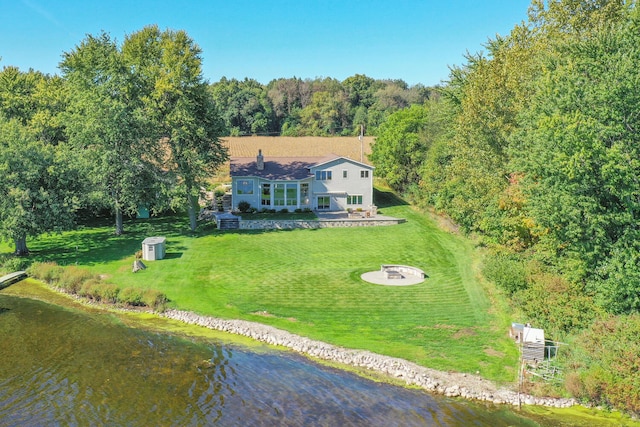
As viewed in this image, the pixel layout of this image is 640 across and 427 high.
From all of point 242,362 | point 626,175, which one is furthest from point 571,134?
point 242,362

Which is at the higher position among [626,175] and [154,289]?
[626,175]

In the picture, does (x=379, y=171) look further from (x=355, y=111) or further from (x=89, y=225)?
(x=355, y=111)

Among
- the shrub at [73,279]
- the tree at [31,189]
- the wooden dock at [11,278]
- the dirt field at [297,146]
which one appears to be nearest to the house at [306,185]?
the tree at [31,189]

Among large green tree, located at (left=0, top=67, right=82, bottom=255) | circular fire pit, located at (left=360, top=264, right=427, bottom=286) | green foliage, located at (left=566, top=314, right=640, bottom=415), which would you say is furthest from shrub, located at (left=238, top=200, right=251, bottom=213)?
green foliage, located at (left=566, top=314, right=640, bottom=415)

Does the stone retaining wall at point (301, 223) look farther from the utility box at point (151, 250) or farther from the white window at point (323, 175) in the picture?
the utility box at point (151, 250)

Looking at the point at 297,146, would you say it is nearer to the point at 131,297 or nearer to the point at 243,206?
the point at 243,206
